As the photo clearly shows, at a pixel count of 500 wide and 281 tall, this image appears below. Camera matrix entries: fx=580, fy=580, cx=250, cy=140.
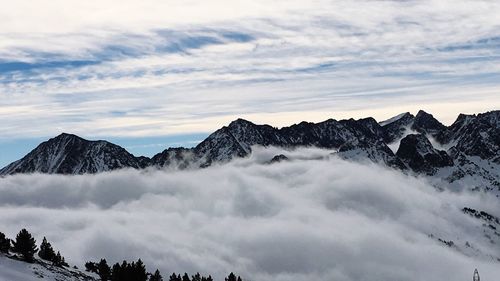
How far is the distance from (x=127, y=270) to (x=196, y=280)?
165 feet

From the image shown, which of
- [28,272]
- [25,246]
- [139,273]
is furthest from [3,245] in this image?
[139,273]

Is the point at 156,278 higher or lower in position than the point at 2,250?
lower

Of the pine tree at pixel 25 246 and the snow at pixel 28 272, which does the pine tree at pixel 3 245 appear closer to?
the pine tree at pixel 25 246

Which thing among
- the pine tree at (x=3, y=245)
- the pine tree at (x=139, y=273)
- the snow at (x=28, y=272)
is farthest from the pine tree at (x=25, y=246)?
the pine tree at (x=139, y=273)

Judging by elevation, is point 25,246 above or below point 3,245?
below

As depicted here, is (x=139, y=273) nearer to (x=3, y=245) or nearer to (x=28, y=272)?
(x=28, y=272)

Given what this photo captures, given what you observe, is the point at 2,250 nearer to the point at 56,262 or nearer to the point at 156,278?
the point at 56,262

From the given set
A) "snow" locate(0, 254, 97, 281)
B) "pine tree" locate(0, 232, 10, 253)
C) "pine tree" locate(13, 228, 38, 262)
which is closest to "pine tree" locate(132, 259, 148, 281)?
"snow" locate(0, 254, 97, 281)

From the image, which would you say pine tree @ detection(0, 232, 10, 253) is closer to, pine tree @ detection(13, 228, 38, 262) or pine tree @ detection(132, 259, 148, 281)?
pine tree @ detection(13, 228, 38, 262)

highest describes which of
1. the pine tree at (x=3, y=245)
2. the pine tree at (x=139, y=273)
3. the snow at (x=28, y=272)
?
the pine tree at (x=3, y=245)

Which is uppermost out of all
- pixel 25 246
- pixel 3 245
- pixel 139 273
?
pixel 3 245

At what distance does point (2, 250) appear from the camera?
372 feet

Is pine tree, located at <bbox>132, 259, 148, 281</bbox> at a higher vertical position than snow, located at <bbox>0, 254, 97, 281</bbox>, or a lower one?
lower

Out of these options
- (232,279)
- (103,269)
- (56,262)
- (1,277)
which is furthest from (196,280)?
(1,277)
